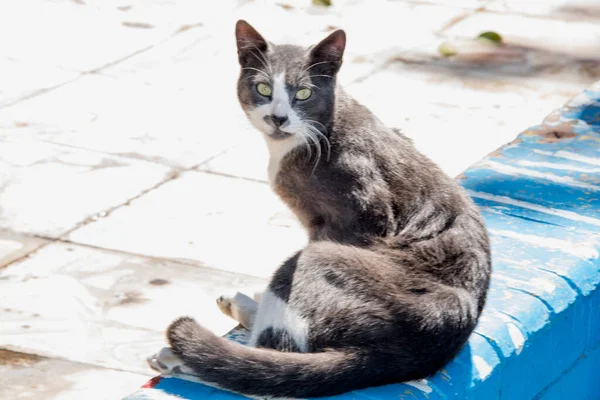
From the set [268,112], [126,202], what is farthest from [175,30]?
[268,112]

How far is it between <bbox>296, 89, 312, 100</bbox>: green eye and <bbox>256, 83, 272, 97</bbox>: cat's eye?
0.10 metres

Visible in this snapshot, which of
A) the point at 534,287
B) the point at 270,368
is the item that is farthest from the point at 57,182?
the point at 270,368

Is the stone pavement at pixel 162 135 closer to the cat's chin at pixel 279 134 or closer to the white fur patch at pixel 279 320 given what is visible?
the white fur patch at pixel 279 320

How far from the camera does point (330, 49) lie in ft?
12.2

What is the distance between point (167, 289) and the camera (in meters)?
4.77

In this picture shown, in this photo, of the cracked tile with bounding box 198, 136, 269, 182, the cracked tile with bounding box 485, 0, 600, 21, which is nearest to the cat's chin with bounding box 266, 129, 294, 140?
the cracked tile with bounding box 198, 136, 269, 182

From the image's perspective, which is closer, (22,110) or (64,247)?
(64,247)

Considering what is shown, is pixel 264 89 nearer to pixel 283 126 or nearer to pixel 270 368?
pixel 283 126

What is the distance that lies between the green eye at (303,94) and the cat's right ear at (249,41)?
0.82 feet

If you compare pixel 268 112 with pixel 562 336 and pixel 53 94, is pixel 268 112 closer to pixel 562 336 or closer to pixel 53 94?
pixel 562 336

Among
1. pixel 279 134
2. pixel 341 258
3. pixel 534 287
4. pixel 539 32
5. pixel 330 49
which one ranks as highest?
pixel 330 49

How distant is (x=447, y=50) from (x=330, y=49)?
14.2 ft

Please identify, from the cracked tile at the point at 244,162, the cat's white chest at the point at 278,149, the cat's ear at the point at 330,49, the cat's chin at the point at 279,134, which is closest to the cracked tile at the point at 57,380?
the cat's white chest at the point at 278,149

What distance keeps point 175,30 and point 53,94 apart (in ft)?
4.97
